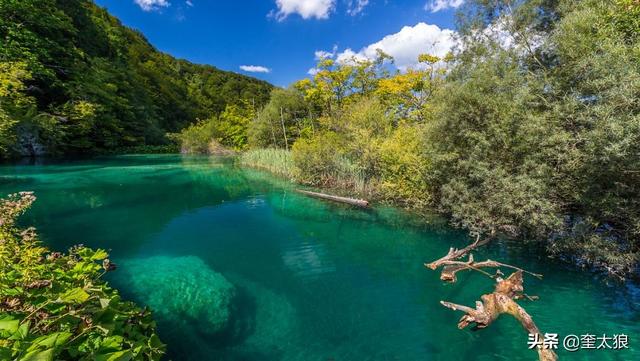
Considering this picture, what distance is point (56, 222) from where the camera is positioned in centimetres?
1068

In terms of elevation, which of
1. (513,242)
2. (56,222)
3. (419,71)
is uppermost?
(419,71)

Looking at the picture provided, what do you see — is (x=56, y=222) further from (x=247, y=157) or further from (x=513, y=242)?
(x=247, y=157)

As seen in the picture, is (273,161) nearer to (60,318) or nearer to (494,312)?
(494,312)

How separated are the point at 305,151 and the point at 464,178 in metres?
10.3

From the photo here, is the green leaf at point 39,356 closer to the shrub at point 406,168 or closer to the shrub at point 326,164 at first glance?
the shrub at point 406,168

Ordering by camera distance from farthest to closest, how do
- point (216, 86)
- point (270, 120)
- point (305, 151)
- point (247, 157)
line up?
1. point (216, 86)
2. point (270, 120)
3. point (247, 157)
4. point (305, 151)

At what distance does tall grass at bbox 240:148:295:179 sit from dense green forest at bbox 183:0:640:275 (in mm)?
9459

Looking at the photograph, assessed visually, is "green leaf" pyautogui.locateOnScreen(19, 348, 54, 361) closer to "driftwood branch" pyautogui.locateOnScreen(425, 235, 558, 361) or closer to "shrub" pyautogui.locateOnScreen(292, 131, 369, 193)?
"driftwood branch" pyautogui.locateOnScreen(425, 235, 558, 361)

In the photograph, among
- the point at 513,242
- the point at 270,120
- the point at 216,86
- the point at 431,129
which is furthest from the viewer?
the point at 216,86

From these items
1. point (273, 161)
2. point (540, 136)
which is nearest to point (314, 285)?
point (540, 136)

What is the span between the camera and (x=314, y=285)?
708 cm

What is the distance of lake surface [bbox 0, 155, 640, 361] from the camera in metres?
5.08

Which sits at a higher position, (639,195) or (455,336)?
(639,195)

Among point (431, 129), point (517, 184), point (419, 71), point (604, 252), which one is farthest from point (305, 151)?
point (604, 252)
